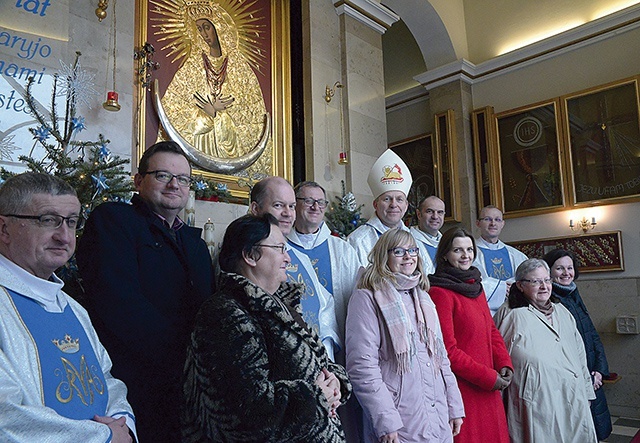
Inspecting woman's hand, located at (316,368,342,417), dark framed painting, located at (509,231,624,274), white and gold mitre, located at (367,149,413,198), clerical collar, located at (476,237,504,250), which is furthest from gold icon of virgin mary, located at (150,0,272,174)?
dark framed painting, located at (509,231,624,274)

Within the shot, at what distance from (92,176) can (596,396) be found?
3.60 m

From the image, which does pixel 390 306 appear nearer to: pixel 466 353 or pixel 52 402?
pixel 466 353

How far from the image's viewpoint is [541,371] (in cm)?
318

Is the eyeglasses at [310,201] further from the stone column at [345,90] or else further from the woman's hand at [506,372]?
the stone column at [345,90]

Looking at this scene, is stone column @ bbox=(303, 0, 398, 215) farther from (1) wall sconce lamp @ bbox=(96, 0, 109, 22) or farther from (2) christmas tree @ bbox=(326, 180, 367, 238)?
(1) wall sconce lamp @ bbox=(96, 0, 109, 22)

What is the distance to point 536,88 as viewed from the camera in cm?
795

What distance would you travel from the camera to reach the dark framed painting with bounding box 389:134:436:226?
8812 mm

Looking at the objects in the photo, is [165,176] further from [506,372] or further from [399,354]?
[506,372]

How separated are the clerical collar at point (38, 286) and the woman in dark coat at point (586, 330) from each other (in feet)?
11.3

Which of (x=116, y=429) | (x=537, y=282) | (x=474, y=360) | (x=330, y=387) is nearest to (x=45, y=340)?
(x=116, y=429)

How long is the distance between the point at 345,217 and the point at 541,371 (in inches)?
123

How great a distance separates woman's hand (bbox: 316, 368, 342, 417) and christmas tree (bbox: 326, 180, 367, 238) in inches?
161

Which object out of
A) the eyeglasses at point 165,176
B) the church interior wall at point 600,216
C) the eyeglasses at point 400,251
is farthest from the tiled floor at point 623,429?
the eyeglasses at point 165,176

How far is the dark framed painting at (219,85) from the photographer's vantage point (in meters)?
5.25
